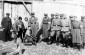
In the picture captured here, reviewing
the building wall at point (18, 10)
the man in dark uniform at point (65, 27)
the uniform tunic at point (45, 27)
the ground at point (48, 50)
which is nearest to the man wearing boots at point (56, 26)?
the man in dark uniform at point (65, 27)

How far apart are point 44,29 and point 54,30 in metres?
0.80

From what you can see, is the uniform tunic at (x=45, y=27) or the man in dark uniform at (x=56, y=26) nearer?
the man in dark uniform at (x=56, y=26)

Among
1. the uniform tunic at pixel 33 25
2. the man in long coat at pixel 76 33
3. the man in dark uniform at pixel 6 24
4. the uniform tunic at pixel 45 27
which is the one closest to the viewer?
the man in long coat at pixel 76 33

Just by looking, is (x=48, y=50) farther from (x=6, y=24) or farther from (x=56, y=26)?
(x=6, y=24)

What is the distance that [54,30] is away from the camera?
11.7m

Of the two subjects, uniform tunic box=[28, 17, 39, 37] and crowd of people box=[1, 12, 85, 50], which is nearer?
crowd of people box=[1, 12, 85, 50]

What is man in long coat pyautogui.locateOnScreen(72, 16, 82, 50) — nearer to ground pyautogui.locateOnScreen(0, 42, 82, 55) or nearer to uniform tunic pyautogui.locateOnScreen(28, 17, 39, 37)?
ground pyautogui.locateOnScreen(0, 42, 82, 55)

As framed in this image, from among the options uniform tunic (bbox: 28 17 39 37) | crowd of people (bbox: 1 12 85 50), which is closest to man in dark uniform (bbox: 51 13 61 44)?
crowd of people (bbox: 1 12 85 50)

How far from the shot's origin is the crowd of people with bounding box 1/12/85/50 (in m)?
10.9

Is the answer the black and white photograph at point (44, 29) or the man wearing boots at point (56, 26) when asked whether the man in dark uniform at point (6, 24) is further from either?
the man wearing boots at point (56, 26)

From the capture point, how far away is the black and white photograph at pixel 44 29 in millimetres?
10836

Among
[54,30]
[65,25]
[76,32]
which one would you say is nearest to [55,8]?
[54,30]

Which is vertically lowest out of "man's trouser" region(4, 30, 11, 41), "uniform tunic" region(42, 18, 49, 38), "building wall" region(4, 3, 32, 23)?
"man's trouser" region(4, 30, 11, 41)

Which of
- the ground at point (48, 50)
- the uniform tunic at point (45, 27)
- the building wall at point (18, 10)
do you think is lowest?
the ground at point (48, 50)
